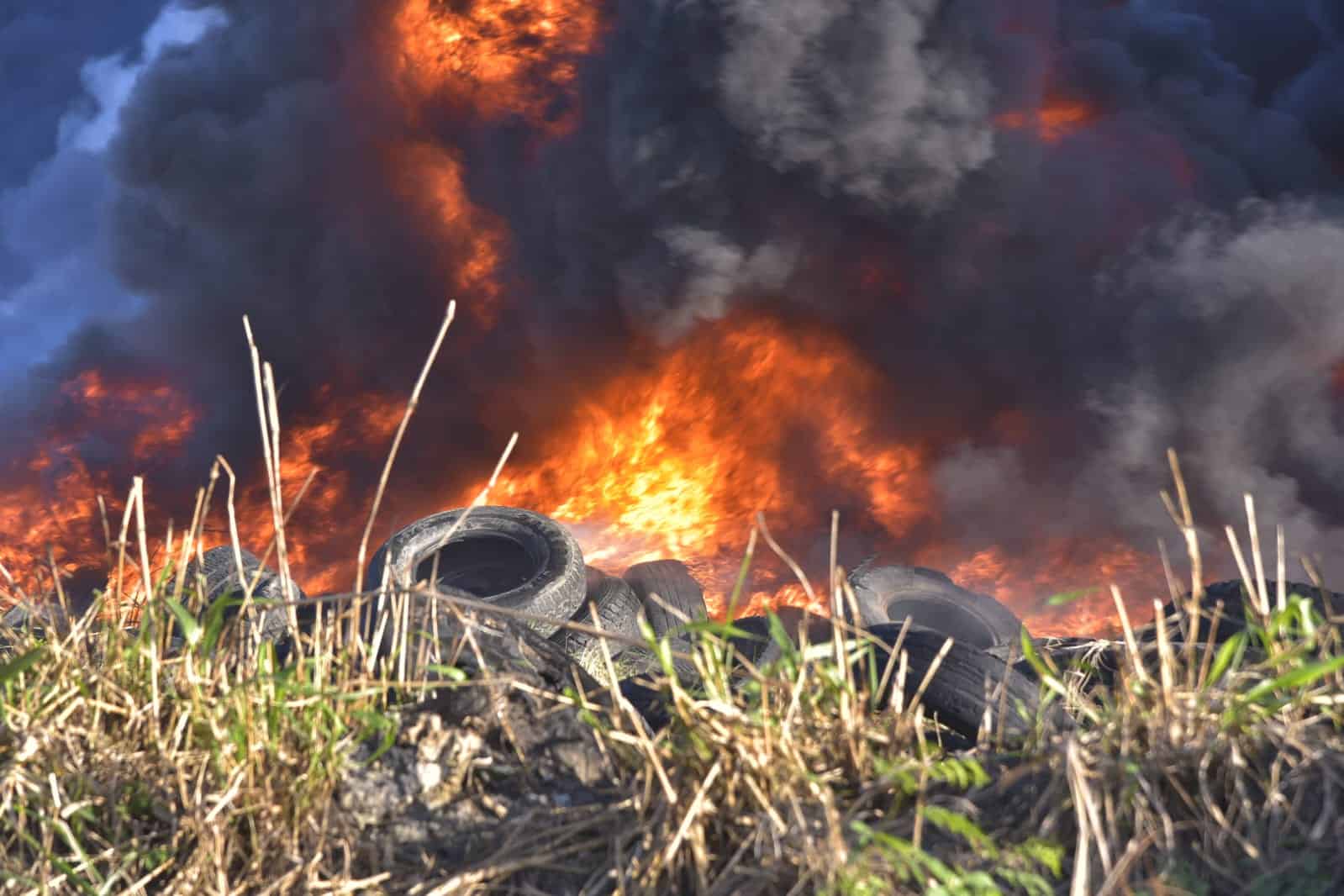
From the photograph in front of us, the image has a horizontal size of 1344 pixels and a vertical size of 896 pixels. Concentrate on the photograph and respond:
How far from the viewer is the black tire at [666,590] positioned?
31.1 feet

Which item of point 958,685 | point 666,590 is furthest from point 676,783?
point 666,590

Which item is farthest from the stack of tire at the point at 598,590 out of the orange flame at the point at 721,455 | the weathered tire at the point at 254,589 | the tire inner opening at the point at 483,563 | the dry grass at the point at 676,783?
the dry grass at the point at 676,783

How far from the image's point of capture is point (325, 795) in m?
2.30

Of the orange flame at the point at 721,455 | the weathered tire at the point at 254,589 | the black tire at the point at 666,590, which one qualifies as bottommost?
the orange flame at the point at 721,455

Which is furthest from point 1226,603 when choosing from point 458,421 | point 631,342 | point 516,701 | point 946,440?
point 458,421

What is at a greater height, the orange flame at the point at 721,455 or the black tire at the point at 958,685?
the black tire at the point at 958,685

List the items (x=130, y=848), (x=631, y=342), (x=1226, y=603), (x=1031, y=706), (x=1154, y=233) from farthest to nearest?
1. (x=631, y=342)
2. (x=1154, y=233)
3. (x=1226, y=603)
4. (x=1031, y=706)
5. (x=130, y=848)

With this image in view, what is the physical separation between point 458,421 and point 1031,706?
16501 millimetres

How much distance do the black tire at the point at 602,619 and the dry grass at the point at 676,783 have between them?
5.33 metres

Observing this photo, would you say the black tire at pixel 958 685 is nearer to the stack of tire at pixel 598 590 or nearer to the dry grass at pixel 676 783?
the dry grass at pixel 676 783

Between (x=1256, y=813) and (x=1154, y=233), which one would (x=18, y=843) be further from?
(x=1154, y=233)

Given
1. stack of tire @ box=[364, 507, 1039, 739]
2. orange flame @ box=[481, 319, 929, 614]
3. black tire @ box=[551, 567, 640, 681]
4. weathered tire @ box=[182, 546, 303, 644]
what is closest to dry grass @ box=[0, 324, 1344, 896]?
weathered tire @ box=[182, 546, 303, 644]

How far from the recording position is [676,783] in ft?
7.16

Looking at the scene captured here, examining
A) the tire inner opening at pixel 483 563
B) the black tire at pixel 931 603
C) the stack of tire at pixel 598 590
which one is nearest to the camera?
the stack of tire at pixel 598 590
